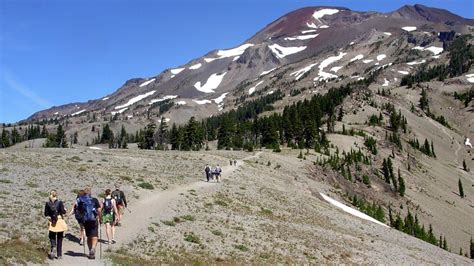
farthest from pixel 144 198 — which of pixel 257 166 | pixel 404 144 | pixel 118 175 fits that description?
pixel 404 144

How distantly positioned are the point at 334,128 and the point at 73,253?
164364mm

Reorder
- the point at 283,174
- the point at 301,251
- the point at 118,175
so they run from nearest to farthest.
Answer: the point at 301,251, the point at 118,175, the point at 283,174

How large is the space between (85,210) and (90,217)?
0.47 m

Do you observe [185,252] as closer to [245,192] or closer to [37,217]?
[37,217]

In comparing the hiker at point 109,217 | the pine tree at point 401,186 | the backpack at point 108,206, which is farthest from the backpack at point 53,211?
the pine tree at point 401,186

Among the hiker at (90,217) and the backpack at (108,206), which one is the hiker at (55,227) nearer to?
the hiker at (90,217)

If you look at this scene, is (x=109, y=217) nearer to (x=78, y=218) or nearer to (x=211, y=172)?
(x=78, y=218)

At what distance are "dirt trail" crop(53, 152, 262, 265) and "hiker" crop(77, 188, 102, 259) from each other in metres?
0.74

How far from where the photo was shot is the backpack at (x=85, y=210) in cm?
2297

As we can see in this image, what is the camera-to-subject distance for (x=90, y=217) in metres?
22.9

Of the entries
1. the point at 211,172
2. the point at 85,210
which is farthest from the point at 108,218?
the point at 211,172

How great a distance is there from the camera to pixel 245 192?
56.8 m

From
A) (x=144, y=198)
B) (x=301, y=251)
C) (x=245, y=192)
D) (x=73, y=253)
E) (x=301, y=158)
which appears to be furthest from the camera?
(x=301, y=158)

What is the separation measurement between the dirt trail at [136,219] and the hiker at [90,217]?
2.44ft
